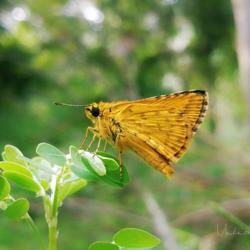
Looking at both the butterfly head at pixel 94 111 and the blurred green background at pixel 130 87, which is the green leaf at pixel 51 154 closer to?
the butterfly head at pixel 94 111

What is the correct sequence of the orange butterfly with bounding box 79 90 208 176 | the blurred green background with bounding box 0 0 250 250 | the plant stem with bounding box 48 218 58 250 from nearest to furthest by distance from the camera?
the plant stem with bounding box 48 218 58 250 → the orange butterfly with bounding box 79 90 208 176 → the blurred green background with bounding box 0 0 250 250

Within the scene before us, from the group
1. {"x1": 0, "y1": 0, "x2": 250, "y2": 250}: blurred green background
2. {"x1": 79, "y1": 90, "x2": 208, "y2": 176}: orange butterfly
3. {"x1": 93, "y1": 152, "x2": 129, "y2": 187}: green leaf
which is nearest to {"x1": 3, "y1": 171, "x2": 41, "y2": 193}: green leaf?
{"x1": 93, "y1": 152, "x2": 129, "y2": 187}: green leaf

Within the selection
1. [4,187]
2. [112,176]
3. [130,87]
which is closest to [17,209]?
[4,187]

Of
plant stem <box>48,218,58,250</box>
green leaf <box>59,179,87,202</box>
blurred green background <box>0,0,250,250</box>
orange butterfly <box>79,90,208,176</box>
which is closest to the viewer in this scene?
plant stem <box>48,218,58,250</box>

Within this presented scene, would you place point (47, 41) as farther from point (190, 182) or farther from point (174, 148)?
point (174, 148)

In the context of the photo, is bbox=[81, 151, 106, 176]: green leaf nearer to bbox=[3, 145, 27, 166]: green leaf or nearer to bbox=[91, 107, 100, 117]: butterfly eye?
bbox=[3, 145, 27, 166]: green leaf

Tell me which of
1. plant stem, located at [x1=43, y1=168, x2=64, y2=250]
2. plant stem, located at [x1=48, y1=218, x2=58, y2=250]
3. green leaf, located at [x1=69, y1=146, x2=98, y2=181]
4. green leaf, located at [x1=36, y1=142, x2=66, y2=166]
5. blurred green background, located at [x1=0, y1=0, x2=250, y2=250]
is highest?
blurred green background, located at [x1=0, y1=0, x2=250, y2=250]
